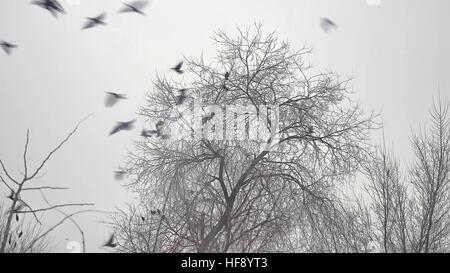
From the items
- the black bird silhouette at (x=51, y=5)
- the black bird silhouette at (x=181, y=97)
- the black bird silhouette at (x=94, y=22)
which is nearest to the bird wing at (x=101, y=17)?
the black bird silhouette at (x=94, y=22)

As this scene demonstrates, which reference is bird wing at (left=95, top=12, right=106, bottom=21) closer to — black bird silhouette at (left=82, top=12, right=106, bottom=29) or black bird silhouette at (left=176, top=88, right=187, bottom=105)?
black bird silhouette at (left=82, top=12, right=106, bottom=29)

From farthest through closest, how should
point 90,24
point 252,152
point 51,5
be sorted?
point 252,152
point 90,24
point 51,5

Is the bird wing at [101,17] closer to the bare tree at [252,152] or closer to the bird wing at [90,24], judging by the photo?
the bird wing at [90,24]

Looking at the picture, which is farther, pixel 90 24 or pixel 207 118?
pixel 207 118

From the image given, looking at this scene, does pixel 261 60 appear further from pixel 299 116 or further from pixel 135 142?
pixel 135 142

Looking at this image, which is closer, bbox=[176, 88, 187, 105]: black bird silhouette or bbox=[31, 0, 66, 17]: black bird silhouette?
bbox=[31, 0, 66, 17]: black bird silhouette

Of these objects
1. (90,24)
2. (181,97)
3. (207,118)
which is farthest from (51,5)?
(181,97)

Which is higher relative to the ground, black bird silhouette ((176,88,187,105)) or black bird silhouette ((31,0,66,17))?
black bird silhouette ((176,88,187,105))

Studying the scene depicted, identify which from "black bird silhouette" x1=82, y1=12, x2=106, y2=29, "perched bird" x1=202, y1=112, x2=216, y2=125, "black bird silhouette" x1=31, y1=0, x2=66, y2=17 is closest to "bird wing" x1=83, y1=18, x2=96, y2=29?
"black bird silhouette" x1=82, y1=12, x2=106, y2=29

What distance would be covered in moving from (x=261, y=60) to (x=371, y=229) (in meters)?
3.82

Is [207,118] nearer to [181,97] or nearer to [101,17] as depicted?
[181,97]

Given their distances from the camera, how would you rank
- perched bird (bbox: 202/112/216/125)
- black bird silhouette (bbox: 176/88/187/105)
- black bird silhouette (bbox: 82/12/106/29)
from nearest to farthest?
black bird silhouette (bbox: 82/12/106/29), perched bird (bbox: 202/112/216/125), black bird silhouette (bbox: 176/88/187/105)

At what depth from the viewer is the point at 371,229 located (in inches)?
287
